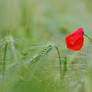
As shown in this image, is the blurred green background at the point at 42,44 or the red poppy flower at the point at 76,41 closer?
the blurred green background at the point at 42,44

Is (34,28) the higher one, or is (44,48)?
(34,28)

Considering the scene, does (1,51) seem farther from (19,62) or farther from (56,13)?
(56,13)

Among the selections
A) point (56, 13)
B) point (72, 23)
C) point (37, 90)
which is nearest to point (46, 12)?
point (56, 13)

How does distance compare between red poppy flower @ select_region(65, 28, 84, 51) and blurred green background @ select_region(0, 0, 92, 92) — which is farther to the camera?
red poppy flower @ select_region(65, 28, 84, 51)

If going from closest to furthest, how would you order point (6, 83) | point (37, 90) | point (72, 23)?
point (37, 90) → point (6, 83) → point (72, 23)

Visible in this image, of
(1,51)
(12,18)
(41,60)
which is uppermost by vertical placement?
(12,18)

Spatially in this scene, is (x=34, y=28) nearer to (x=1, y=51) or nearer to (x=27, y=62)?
(x=1, y=51)

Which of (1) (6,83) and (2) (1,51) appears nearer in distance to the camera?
(1) (6,83)

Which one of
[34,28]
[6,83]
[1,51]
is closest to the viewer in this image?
[6,83]
